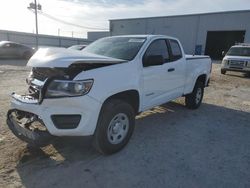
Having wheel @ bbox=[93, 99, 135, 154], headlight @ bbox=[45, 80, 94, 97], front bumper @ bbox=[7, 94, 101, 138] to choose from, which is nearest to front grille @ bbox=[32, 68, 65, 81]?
headlight @ bbox=[45, 80, 94, 97]

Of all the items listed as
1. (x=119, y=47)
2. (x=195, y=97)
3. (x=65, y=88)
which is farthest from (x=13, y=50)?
(x=65, y=88)

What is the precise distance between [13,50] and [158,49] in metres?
18.4

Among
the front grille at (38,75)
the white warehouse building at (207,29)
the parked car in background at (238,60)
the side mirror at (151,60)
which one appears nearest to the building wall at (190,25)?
the white warehouse building at (207,29)

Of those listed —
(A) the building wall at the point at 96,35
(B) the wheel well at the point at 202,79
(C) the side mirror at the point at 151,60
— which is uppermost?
(A) the building wall at the point at 96,35

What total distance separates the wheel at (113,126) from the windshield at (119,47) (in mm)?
942

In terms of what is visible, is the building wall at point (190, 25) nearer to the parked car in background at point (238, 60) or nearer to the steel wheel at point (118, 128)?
the parked car in background at point (238, 60)

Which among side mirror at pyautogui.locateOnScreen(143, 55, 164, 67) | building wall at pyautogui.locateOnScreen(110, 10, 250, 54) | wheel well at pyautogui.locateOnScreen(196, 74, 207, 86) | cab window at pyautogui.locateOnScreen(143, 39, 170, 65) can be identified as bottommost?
wheel well at pyautogui.locateOnScreen(196, 74, 207, 86)

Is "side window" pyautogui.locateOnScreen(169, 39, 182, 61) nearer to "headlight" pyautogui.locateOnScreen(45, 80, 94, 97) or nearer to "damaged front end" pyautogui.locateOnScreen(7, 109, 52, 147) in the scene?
"headlight" pyautogui.locateOnScreen(45, 80, 94, 97)

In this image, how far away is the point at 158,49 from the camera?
524cm

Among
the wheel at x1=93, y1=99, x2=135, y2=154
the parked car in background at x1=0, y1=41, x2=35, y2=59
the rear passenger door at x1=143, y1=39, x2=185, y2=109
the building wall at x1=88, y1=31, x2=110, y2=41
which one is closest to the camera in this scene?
the wheel at x1=93, y1=99, x2=135, y2=154

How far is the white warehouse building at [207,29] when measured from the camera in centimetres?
3341

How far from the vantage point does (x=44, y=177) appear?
336cm

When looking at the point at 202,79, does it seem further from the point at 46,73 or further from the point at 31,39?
the point at 31,39

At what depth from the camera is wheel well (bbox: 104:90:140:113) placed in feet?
13.4
